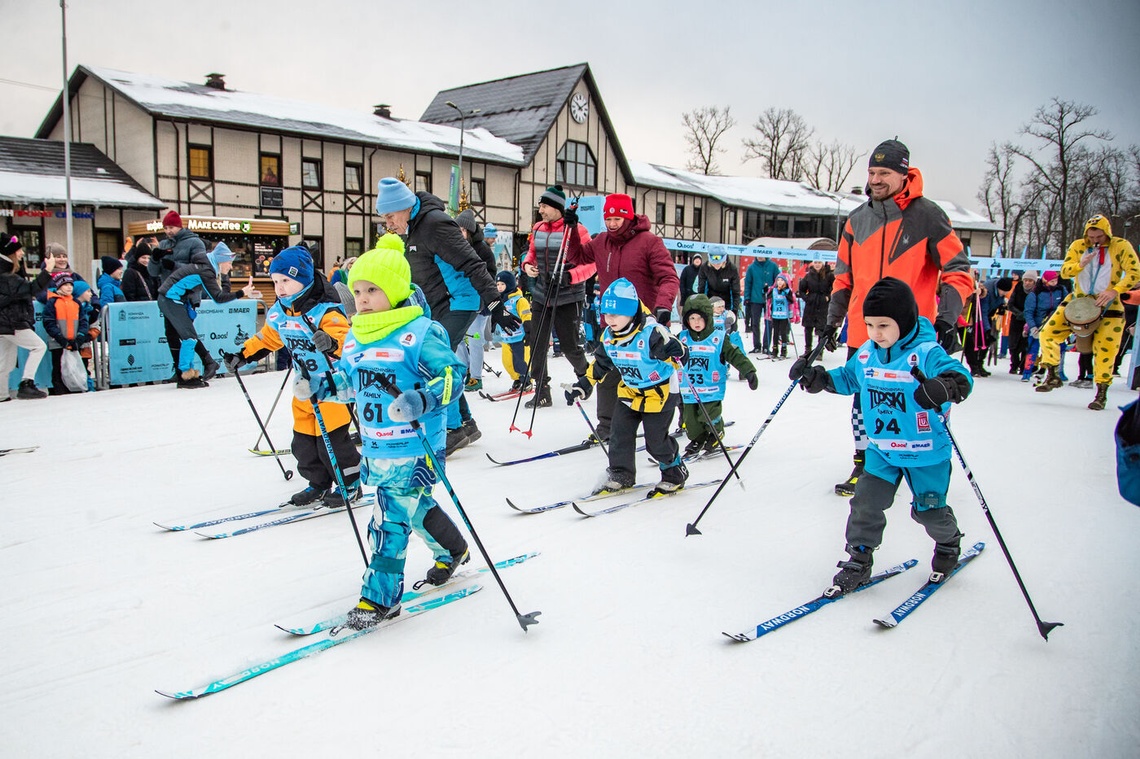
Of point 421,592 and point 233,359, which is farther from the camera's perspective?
point 233,359

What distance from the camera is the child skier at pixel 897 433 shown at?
3369 millimetres

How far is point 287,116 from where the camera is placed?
25.4m

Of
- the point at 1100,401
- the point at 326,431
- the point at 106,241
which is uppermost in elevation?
the point at 106,241

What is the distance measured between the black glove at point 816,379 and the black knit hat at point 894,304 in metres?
0.40

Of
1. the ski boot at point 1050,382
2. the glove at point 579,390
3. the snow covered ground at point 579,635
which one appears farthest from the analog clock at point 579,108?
the snow covered ground at point 579,635

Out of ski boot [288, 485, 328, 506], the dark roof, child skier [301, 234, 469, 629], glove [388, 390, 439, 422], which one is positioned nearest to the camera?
glove [388, 390, 439, 422]

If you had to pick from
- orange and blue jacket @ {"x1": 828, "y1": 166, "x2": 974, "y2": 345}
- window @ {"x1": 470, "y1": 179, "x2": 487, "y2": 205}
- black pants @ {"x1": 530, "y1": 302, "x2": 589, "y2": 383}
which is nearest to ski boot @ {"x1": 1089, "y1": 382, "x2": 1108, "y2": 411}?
orange and blue jacket @ {"x1": 828, "y1": 166, "x2": 974, "y2": 345}

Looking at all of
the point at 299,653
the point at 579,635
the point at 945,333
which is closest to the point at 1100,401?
the point at 945,333

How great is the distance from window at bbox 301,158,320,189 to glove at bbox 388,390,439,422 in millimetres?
24935

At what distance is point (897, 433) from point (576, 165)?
32323 mm

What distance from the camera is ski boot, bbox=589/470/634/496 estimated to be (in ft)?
16.4

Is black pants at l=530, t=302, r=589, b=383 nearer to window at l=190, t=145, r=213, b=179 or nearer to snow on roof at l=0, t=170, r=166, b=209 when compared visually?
snow on roof at l=0, t=170, r=166, b=209

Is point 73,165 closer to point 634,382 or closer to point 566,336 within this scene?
point 566,336

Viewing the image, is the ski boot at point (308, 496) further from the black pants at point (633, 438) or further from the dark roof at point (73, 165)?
the dark roof at point (73, 165)
